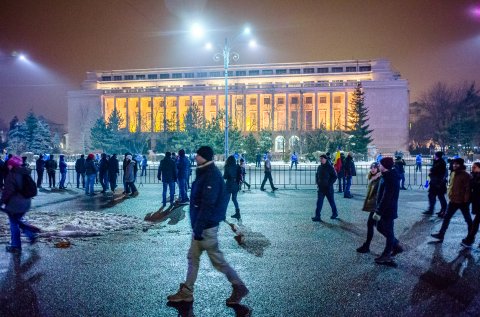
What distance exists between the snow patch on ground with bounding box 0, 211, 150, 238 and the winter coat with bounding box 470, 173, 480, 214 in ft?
23.4

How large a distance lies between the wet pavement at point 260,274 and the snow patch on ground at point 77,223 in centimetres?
23

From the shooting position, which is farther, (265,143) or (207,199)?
(265,143)

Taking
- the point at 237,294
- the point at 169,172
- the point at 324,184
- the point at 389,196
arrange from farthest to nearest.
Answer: the point at 169,172 < the point at 324,184 < the point at 389,196 < the point at 237,294

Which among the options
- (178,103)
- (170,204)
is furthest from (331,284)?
(178,103)

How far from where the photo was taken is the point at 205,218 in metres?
5.25

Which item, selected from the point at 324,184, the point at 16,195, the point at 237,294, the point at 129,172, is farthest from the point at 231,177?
the point at 129,172

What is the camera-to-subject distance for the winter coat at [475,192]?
831 cm

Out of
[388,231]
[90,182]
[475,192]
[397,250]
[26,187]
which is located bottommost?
[397,250]

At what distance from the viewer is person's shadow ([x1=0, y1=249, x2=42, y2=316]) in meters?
5.09

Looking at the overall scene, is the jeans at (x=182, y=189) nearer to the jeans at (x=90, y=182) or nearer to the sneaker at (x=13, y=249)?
the jeans at (x=90, y=182)

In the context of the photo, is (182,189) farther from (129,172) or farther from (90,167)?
(90,167)

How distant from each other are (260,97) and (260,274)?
8382 centimetres

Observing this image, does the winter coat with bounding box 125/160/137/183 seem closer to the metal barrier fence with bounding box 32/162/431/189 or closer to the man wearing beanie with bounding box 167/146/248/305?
the metal barrier fence with bounding box 32/162/431/189

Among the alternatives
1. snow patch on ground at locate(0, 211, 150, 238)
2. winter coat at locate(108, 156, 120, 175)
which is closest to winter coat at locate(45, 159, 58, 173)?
winter coat at locate(108, 156, 120, 175)
